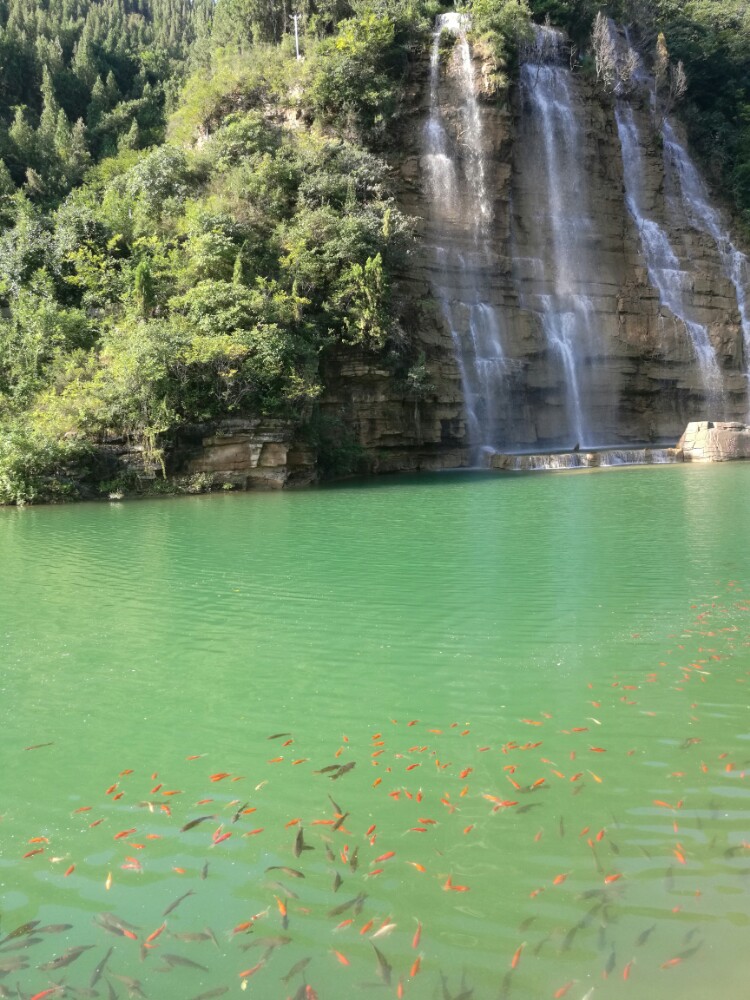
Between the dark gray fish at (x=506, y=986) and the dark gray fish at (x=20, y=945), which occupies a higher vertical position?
the dark gray fish at (x=20, y=945)

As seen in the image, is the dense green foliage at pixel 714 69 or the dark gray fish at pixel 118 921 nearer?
the dark gray fish at pixel 118 921

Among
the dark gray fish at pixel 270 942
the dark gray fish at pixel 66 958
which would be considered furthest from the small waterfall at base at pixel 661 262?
the dark gray fish at pixel 66 958

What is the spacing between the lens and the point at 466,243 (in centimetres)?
3391

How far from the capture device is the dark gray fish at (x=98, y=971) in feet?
9.50

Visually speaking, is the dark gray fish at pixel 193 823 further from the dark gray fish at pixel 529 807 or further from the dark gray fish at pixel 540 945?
the dark gray fish at pixel 540 945

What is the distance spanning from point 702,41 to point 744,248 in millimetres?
13127

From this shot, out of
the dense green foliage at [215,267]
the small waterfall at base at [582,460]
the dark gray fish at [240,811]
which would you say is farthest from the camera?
the small waterfall at base at [582,460]

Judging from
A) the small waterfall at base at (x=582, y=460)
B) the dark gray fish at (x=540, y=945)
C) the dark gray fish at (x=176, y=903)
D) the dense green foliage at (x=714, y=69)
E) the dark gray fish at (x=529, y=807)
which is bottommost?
the dark gray fish at (x=540, y=945)

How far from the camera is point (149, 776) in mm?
4641

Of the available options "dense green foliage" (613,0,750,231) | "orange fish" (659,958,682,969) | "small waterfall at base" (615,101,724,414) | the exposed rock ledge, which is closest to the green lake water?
"orange fish" (659,958,682,969)

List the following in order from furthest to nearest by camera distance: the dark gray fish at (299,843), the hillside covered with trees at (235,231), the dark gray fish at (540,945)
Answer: the hillside covered with trees at (235,231), the dark gray fish at (299,843), the dark gray fish at (540,945)

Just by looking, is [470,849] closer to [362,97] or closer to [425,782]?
[425,782]

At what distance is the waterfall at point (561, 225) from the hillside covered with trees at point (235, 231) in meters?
2.17

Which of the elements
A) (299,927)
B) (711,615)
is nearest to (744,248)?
(711,615)
